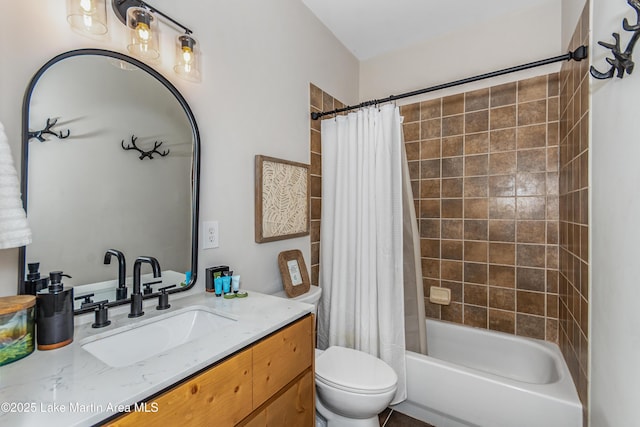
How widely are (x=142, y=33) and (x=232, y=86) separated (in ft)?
1.55

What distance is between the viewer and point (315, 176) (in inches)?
85.4

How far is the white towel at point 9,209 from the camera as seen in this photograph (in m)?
0.71

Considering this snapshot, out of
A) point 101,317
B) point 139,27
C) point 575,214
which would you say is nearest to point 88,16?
point 139,27

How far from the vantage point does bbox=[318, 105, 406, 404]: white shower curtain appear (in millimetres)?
1784

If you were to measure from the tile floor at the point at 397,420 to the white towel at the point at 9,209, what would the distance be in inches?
76.0

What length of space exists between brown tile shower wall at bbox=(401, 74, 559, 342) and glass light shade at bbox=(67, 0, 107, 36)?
2161 mm

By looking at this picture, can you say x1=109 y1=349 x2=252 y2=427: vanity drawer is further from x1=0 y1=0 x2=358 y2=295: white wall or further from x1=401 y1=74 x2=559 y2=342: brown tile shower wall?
x1=401 y1=74 x2=559 y2=342: brown tile shower wall

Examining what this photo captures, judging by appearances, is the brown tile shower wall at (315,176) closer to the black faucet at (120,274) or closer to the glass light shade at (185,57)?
the glass light shade at (185,57)

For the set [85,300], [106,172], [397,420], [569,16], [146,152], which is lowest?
[397,420]

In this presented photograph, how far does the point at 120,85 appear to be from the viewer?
3.70ft

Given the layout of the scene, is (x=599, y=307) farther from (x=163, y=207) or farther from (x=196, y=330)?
(x=163, y=207)

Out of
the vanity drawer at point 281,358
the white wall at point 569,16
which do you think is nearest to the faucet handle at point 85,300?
the vanity drawer at point 281,358

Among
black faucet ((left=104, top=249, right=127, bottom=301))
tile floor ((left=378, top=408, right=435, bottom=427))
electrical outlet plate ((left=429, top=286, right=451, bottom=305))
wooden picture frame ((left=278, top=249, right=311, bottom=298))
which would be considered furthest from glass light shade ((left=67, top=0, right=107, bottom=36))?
electrical outlet plate ((left=429, top=286, right=451, bottom=305))

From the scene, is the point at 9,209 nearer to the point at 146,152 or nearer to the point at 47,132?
the point at 47,132
